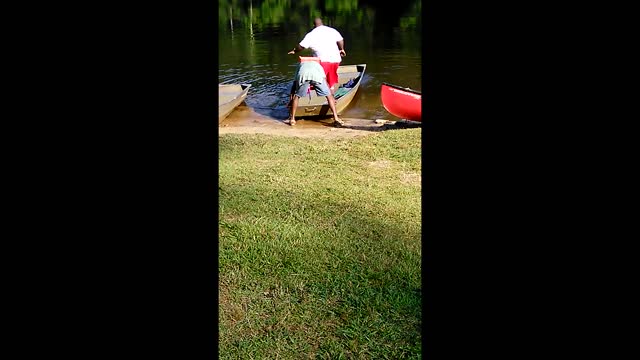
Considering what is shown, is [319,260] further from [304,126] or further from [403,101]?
[304,126]

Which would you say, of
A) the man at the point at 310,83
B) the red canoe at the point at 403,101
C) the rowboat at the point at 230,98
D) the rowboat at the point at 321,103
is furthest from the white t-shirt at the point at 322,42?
the rowboat at the point at 230,98

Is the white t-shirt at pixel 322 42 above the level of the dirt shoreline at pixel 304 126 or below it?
A: above

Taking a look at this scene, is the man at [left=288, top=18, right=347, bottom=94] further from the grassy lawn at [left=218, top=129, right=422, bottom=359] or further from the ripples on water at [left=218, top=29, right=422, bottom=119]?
the grassy lawn at [left=218, top=129, right=422, bottom=359]

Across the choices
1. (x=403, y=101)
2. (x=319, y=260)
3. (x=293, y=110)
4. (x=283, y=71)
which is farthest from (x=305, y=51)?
(x=319, y=260)

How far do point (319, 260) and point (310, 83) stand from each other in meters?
6.88

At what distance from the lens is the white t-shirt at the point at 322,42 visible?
10805 mm

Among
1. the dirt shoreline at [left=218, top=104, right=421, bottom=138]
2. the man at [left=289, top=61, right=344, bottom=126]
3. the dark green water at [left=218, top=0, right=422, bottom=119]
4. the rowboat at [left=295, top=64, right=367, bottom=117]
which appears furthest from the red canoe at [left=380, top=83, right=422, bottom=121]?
the rowboat at [left=295, top=64, right=367, bottom=117]

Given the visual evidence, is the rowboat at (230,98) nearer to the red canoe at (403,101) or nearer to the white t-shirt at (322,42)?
the white t-shirt at (322,42)

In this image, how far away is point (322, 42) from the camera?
10.9 metres

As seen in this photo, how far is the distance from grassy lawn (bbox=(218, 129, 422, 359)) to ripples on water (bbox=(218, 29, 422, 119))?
6394 mm

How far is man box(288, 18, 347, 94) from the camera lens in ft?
35.4
